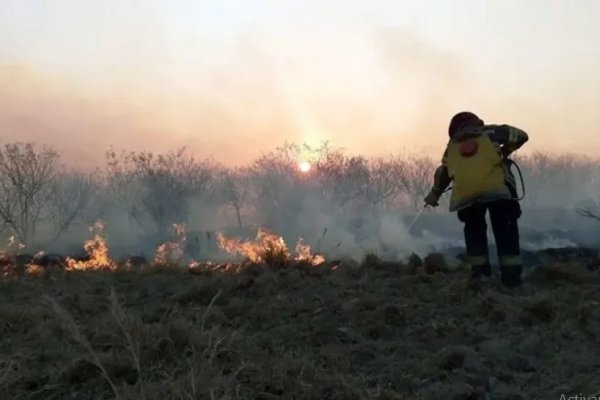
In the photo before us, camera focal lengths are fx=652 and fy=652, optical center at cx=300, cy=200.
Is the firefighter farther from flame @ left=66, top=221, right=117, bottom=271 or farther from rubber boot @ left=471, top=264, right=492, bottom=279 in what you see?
flame @ left=66, top=221, right=117, bottom=271

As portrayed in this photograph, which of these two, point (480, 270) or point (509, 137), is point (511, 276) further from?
point (509, 137)

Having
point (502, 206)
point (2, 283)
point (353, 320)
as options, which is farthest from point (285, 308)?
point (2, 283)

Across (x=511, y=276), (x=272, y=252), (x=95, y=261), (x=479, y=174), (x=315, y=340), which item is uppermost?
(x=479, y=174)

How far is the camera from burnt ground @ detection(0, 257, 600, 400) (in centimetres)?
295

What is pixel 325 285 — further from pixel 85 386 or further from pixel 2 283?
pixel 2 283

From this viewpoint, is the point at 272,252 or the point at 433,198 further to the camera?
the point at 272,252

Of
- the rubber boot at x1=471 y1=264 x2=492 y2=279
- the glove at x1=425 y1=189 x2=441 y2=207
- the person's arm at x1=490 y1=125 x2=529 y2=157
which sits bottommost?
the rubber boot at x1=471 y1=264 x2=492 y2=279

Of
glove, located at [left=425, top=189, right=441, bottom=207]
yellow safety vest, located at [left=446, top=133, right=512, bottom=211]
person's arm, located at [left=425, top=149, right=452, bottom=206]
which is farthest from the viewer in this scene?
glove, located at [left=425, top=189, right=441, bottom=207]

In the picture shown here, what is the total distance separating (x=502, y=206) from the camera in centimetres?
590

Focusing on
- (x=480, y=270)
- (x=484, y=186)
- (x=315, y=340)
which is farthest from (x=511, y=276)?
(x=315, y=340)

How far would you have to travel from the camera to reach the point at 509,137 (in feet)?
19.4

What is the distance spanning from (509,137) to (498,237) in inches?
35.9

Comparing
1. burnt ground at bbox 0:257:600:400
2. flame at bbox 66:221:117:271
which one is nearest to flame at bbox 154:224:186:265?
flame at bbox 66:221:117:271

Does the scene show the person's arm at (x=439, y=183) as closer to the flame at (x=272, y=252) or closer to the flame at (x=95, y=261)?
the flame at (x=272, y=252)
